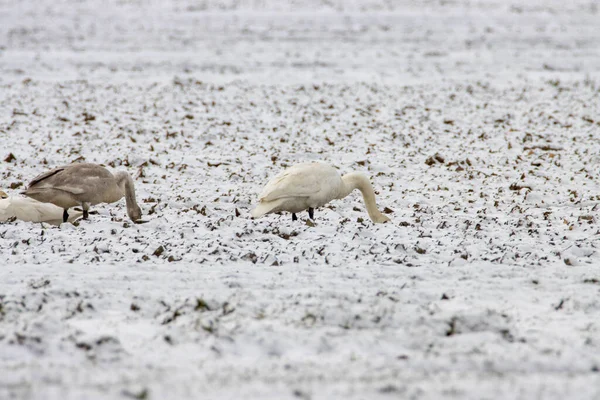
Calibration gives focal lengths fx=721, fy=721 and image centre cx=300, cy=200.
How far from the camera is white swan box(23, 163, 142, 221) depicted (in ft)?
26.7

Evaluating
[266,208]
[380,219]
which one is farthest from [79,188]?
[380,219]

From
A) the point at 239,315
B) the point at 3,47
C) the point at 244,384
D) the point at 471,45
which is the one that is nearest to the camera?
the point at 244,384

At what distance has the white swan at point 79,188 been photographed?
26.7 ft

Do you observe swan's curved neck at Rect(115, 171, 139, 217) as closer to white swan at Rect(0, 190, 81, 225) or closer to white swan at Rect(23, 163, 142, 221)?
white swan at Rect(23, 163, 142, 221)

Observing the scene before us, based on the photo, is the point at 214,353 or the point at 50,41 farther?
the point at 50,41

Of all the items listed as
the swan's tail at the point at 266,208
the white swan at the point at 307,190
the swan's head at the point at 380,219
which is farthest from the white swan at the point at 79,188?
the swan's head at the point at 380,219

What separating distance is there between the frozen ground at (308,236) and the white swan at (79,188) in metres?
0.30

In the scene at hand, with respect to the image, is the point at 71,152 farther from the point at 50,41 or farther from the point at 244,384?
the point at 50,41

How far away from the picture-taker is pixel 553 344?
4.81 metres

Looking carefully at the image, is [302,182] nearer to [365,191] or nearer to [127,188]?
[365,191]

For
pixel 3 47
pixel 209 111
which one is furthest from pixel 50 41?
pixel 209 111

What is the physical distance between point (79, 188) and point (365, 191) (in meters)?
3.34

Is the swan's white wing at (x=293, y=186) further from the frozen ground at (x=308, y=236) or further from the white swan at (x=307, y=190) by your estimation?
the frozen ground at (x=308, y=236)

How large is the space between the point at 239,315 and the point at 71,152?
27.1 ft
